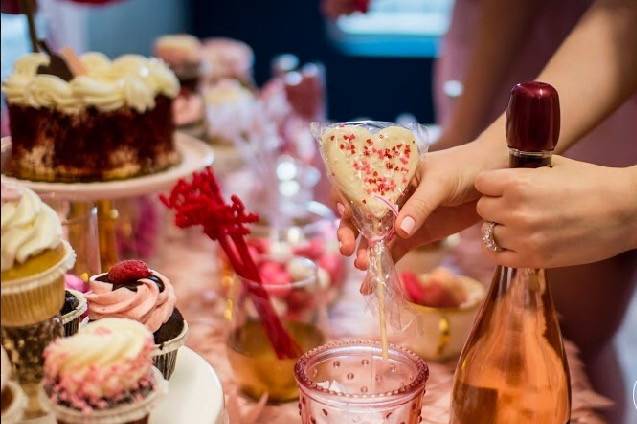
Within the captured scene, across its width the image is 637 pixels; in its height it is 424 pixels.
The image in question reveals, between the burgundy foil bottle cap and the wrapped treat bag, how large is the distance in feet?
0.39

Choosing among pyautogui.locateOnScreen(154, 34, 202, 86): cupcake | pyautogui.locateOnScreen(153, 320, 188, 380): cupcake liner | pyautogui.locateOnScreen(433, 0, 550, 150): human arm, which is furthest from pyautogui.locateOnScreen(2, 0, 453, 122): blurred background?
pyautogui.locateOnScreen(153, 320, 188, 380): cupcake liner

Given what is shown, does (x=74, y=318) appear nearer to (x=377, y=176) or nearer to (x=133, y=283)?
(x=133, y=283)

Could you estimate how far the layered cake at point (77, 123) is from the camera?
1382 mm

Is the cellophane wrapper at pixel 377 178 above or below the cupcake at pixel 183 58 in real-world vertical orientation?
above

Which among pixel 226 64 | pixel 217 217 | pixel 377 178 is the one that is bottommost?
pixel 226 64

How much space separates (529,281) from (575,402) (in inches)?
10.9

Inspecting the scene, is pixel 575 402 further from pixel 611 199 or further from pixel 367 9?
pixel 367 9

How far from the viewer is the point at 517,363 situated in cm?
93

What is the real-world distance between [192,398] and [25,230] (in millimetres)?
247

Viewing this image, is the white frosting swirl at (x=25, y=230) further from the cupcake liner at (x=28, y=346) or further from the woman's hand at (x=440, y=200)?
the woman's hand at (x=440, y=200)

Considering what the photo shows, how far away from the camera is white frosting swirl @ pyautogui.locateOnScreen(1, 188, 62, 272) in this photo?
67 cm

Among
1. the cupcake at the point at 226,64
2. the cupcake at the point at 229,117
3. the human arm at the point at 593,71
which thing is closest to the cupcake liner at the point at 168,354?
the human arm at the point at 593,71

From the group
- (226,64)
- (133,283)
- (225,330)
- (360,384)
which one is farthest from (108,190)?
(226,64)

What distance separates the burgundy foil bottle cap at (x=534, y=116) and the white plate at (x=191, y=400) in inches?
15.1
